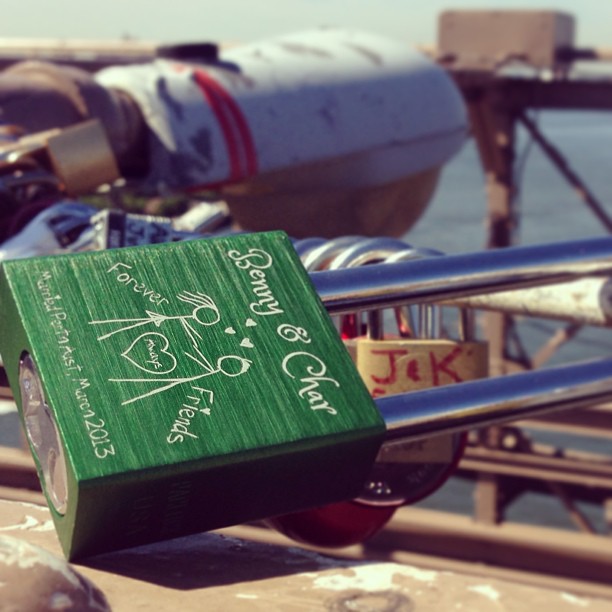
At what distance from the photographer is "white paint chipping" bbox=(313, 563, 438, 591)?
0.76 metres

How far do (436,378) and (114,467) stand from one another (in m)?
0.41

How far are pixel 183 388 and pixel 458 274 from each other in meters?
0.23

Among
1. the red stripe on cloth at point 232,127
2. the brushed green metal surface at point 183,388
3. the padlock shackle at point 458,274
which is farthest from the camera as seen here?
the red stripe on cloth at point 232,127

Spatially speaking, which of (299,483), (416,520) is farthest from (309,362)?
(416,520)

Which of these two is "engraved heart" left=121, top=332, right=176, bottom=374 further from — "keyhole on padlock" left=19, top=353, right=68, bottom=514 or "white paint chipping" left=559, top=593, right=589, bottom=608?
"white paint chipping" left=559, top=593, right=589, bottom=608

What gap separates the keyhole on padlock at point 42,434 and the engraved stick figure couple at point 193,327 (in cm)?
5

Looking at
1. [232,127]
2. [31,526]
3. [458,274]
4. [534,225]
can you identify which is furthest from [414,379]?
[534,225]

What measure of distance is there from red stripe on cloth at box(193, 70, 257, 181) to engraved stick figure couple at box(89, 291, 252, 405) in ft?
9.73

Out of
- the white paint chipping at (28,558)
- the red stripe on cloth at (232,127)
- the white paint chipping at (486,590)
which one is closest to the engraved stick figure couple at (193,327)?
the white paint chipping at (28,558)

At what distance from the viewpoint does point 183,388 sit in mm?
622

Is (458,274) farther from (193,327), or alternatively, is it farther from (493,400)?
(193,327)

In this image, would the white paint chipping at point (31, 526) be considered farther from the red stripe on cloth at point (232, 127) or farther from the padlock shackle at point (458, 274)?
the red stripe on cloth at point (232, 127)

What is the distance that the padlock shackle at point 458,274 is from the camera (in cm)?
74

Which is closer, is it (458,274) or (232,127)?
(458,274)
